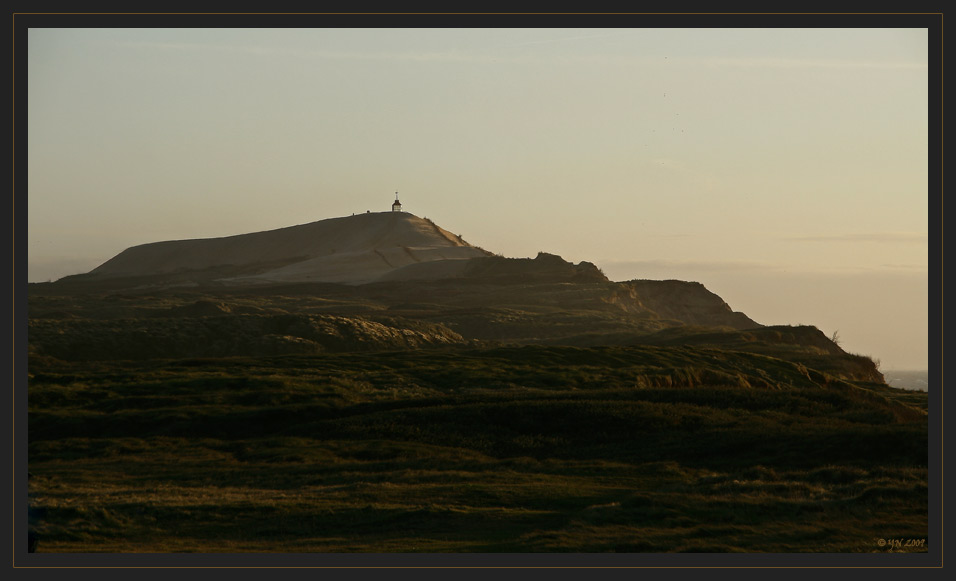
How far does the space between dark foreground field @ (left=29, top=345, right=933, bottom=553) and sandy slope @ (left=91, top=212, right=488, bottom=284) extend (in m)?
73.6

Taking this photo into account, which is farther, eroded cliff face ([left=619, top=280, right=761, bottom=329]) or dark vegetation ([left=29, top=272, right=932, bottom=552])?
eroded cliff face ([left=619, top=280, right=761, bottom=329])

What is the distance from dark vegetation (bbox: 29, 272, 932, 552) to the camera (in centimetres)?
2308

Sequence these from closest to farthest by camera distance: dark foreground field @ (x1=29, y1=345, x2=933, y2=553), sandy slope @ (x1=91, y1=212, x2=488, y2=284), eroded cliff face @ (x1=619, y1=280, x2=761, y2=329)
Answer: dark foreground field @ (x1=29, y1=345, x2=933, y2=553) → eroded cliff face @ (x1=619, y1=280, x2=761, y2=329) → sandy slope @ (x1=91, y1=212, x2=488, y2=284)

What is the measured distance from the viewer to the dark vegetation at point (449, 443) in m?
23.1

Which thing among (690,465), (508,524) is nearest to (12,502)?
(508,524)

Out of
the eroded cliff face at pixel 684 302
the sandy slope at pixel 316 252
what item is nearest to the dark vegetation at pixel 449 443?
the eroded cliff face at pixel 684 302

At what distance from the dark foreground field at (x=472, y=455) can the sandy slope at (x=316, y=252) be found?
73608 mm

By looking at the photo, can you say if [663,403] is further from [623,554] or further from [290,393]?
[623,554]

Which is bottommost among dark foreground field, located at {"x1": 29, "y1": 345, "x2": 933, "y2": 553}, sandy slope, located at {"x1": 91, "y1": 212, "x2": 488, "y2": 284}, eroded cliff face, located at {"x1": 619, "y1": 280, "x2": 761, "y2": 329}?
dark foreground field, located at {"x1": 29, "y1": 345, "x2": 933, "y2": 553}

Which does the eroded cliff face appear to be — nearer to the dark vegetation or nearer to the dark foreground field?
the dark vegetation

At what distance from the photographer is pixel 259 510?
82.5ft

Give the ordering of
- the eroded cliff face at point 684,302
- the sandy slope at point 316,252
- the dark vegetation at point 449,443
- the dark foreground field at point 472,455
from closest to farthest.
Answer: the dark foreground field at point 472,455 < the dark vegetation at point 449,443 < the eroded cliff face at point 684,302 < the sandy slope at point 316,252

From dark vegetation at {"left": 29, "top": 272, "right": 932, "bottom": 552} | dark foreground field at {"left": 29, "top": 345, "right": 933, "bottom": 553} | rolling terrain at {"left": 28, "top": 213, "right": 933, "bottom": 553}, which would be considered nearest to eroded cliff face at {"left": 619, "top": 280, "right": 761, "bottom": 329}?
rolling terrain at {"left": 28, "top": 213, "right": 933, "bottom": 553}

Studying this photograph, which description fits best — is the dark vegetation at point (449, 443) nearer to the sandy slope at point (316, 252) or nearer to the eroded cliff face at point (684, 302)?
the eroded cliff face at point (684, 302)
